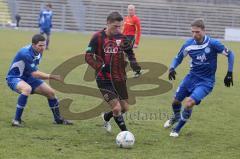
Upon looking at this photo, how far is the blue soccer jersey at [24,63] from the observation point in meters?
8.52

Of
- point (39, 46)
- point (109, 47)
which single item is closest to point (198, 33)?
point (109, 47)

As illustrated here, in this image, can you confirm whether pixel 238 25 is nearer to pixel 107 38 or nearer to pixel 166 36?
pixel 166 36

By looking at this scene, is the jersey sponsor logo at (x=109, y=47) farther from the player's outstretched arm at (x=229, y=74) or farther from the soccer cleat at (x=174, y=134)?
the player's outstretched arm at (x=229, y=74)

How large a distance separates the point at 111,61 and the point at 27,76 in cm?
178

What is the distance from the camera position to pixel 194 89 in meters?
8.39

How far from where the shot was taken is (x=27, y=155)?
6.49 meters

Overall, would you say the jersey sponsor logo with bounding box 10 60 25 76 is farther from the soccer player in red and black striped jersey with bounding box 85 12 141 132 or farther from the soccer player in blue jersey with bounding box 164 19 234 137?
the soccer player in blue jersey with bounding box 164 19 234 137

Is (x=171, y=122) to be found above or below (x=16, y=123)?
below

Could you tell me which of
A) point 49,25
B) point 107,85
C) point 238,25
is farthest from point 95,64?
point 238,25

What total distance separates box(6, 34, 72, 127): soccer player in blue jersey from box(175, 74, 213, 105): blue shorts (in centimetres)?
198

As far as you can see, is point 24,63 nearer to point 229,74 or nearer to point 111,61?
point 111,61

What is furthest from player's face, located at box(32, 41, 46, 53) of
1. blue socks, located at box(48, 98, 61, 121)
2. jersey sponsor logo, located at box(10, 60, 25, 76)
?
blue socks, located at box(48, 98, 61, 121)

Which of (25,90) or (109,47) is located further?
(25,90)

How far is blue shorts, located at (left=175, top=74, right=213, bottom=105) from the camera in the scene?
321 inches
